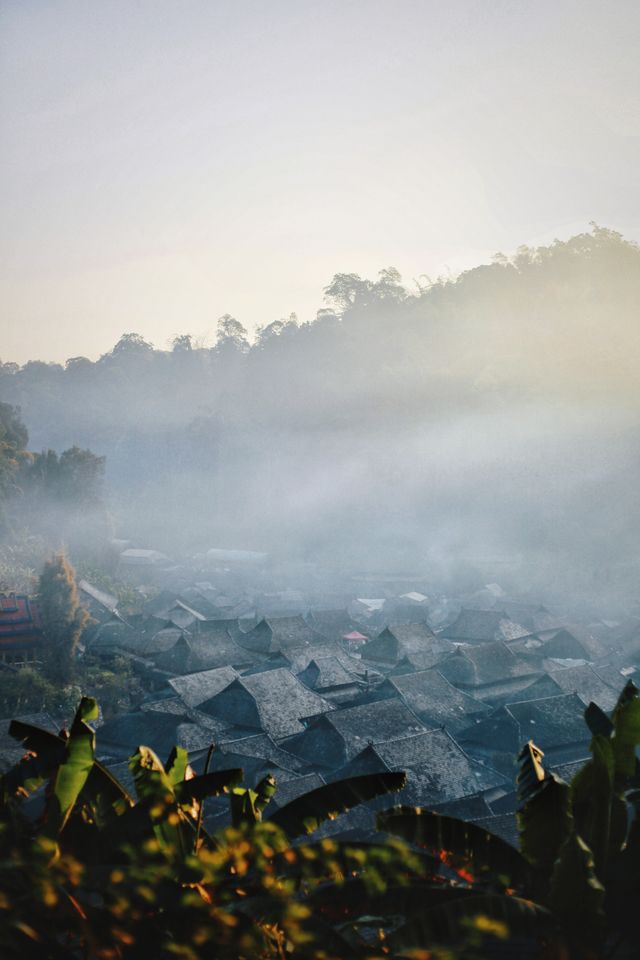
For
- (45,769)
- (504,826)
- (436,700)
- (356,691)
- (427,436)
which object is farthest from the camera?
(427,436)

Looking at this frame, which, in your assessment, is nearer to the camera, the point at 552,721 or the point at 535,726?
the point at 535,726

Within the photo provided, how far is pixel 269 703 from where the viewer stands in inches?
1240

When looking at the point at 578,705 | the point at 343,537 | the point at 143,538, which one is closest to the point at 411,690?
the point at 578,705

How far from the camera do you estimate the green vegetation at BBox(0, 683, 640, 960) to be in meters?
6.13

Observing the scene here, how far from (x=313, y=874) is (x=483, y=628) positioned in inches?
1736

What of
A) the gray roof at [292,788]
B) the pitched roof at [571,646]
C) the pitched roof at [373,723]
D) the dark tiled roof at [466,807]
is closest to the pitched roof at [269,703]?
the pitched roof at [373,723]

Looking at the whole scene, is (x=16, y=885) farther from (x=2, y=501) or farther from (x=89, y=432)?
(x=89, y=432)

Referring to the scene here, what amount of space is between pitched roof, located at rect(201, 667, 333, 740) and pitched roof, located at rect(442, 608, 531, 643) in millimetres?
18951

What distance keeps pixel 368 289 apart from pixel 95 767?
11913cm

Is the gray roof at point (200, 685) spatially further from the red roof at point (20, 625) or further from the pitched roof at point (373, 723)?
the red roof at point (20, 625)

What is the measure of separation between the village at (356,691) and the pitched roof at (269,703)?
0.07 m

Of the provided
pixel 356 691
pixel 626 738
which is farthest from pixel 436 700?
pixel 626 738

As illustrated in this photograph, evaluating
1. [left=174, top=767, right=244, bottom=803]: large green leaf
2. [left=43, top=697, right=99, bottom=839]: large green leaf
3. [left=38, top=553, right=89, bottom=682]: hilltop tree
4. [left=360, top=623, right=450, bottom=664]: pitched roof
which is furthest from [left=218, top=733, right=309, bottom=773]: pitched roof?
[left=43, top=697, right=99, bottom=839]: large green leaf

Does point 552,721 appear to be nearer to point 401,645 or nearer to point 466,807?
point 466,807
